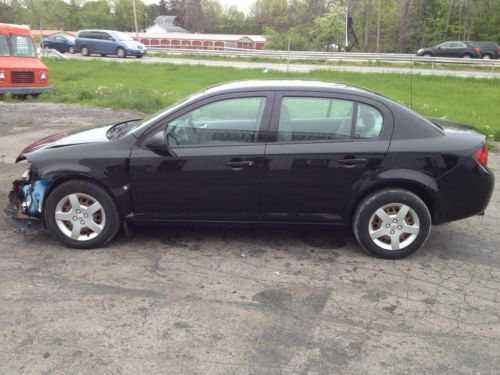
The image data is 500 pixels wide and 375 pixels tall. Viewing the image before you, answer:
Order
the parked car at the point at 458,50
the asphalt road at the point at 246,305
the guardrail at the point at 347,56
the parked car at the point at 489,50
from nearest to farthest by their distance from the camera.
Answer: the asphalt road at the point at 246,305 < the guardrail at the point at 347,56 < the parked car at the point at 458,50 < the parked car at the point at 489,50

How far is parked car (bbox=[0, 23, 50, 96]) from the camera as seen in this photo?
14852 mm

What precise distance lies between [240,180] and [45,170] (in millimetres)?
1817

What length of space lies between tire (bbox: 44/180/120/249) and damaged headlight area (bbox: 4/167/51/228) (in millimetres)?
157

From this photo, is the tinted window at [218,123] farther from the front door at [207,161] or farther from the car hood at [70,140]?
the car hood at [70,140]

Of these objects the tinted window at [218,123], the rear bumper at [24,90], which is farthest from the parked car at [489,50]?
the tinted window at [218,123]

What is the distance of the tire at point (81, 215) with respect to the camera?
4660 mm

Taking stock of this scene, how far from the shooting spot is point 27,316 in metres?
3.60

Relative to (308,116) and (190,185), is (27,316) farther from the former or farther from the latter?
(308,116)

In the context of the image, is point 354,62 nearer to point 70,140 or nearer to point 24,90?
point 24,90

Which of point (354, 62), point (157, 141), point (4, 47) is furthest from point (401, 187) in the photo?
point (354, 62)

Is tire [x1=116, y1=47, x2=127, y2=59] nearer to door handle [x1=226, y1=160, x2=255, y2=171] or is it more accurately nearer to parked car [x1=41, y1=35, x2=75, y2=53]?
parked car [x1=41, y1=35, x2=75, y2=53]

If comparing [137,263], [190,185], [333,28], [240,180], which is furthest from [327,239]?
[333,28]

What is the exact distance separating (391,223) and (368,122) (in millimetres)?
956

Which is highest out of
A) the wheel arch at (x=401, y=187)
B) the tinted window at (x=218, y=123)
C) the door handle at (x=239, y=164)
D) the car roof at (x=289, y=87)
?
the car roof at (x=289, y=87)
